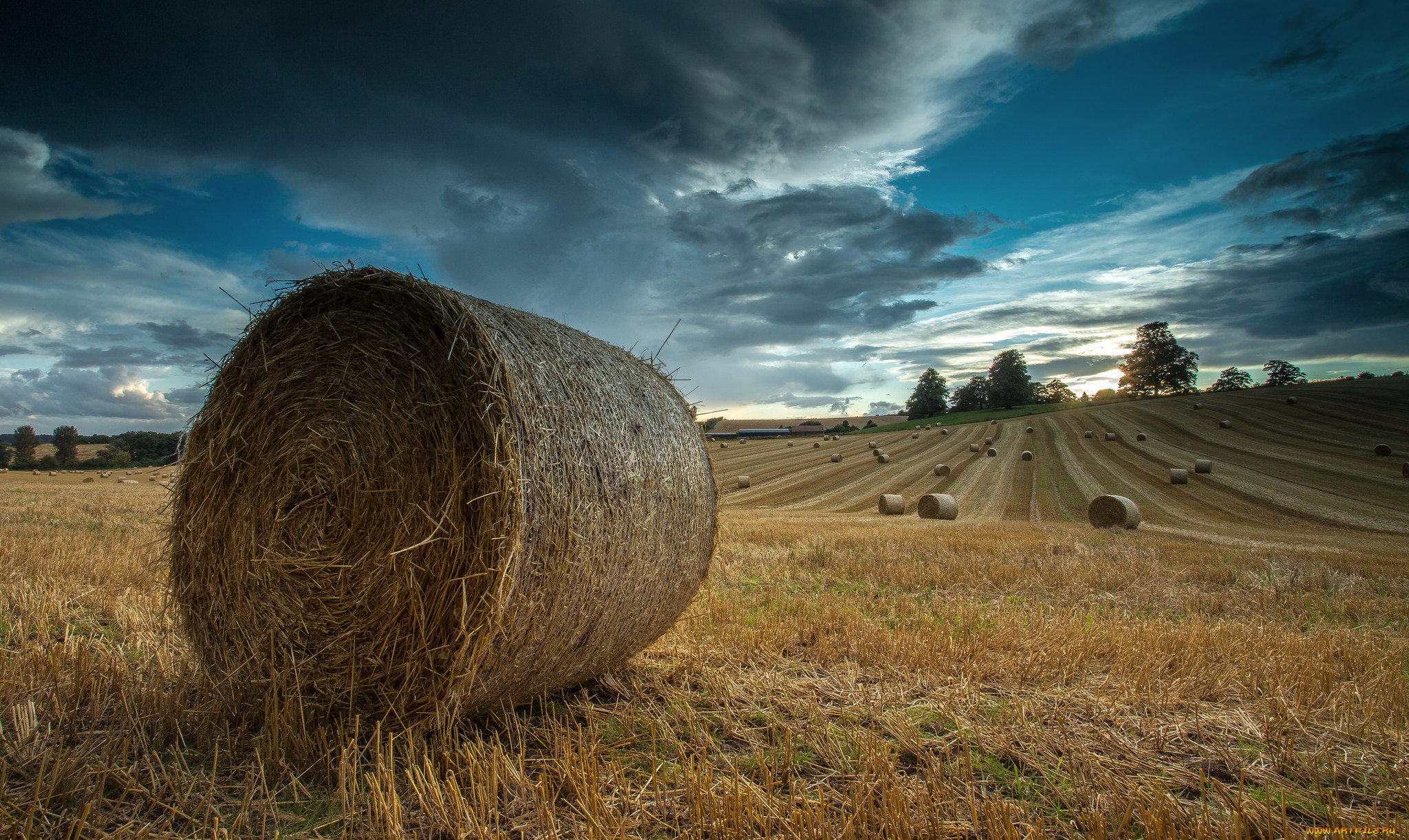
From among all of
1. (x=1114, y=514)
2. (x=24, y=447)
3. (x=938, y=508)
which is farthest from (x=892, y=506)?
(x=24, y=447)

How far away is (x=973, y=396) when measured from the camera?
83.8 m

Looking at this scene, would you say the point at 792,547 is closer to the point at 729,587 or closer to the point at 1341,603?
the point at 729,587

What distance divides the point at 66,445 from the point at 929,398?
86.6 m

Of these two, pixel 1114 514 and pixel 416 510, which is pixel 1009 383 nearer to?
pixel 1114 514

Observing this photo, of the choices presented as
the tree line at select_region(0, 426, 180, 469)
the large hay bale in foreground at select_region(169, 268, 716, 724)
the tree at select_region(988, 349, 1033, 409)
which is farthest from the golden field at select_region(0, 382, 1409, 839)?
the tree at select_region(988, 349, 1033, 409)

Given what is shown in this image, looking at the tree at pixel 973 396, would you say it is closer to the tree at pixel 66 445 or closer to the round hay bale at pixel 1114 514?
the round hay bale at pixel 1114 514

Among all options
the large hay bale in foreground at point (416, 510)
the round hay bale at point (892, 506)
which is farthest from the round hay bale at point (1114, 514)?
the large hay bale in foreground at point (416, 510)

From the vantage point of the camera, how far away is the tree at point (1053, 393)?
82.6 meters

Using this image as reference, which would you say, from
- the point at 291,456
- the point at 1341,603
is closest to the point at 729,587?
the point at 291,456

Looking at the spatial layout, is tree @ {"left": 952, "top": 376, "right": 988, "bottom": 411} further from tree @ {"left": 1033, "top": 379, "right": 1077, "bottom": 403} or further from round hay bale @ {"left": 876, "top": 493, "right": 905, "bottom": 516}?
round hay bale @ {"left": 876, "top": 493, "right": 905, "bottom": 516}

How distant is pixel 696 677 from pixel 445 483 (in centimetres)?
205

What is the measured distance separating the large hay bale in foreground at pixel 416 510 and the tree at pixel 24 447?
207ft

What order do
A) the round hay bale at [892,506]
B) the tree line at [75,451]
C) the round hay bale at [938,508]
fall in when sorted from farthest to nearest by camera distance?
the tree line at [75,451] < the round hay bale at [892,506] < the round hay bale at [938,508]

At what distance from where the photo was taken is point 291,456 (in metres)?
3.58
